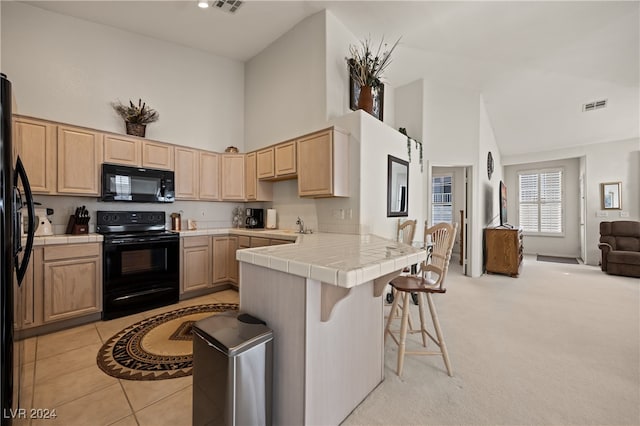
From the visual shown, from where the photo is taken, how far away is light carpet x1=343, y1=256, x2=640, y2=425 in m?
1.58

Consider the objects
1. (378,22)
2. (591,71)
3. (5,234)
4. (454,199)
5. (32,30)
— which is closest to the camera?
(5,234)

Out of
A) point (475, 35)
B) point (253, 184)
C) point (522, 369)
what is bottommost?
point (522, 369)

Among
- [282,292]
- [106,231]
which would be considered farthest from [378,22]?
[106,231]

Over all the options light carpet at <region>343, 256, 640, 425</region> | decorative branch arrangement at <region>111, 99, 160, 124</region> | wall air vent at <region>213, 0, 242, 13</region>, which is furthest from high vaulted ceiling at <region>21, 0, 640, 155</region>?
light carpet at <region>343, 256, 640, 425</region>

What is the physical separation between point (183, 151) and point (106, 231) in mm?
1397

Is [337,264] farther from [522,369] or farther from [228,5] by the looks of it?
[228,5]

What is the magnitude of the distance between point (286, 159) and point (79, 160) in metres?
2.32

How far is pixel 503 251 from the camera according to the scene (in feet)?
16.9

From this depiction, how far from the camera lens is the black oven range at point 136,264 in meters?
2.86

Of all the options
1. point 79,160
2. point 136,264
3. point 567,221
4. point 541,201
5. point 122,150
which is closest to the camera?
point 79,160

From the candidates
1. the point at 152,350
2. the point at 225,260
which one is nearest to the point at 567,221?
the point at 225,260

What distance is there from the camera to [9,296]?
4.00ft

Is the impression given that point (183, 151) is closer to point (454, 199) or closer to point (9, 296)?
point (9, 296)

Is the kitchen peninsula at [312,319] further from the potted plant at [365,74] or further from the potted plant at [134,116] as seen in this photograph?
the potted plant at [134,116]
